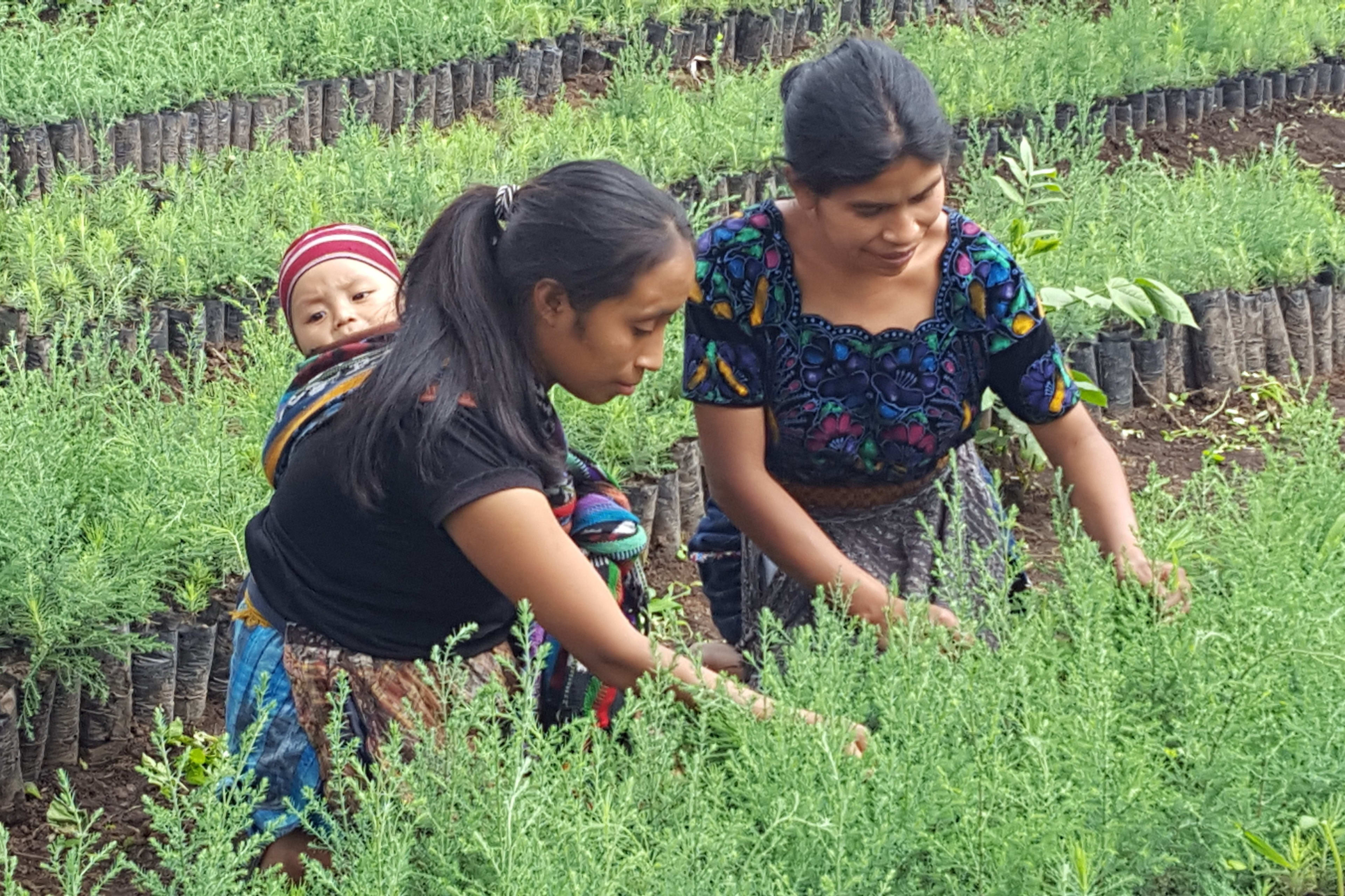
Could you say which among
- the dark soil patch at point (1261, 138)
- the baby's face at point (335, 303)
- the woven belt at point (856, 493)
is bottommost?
the woven belt at point (856, 493)

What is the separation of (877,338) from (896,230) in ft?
0.82

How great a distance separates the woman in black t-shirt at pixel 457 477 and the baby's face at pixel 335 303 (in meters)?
0.22

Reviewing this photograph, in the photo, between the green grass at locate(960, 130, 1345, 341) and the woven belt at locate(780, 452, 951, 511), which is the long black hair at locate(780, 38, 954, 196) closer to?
the woven belt at locate(780, 452, 951, 511)

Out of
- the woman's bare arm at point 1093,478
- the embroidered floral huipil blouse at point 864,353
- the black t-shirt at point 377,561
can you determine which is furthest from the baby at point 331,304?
the woman's bare arm at point 1093,478

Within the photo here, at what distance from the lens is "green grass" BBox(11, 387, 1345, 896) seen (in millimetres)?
1606

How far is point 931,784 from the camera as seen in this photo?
171 cm

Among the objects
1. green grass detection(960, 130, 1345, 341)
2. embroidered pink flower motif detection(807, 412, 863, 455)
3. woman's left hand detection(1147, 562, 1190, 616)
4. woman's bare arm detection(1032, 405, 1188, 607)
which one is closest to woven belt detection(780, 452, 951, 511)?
embroidered pink flower motif detection(807, 412, 863, 455)

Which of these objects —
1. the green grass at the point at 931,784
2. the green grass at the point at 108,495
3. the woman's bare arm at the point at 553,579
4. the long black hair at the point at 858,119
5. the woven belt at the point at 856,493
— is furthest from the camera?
the green grass at the point at 108,495

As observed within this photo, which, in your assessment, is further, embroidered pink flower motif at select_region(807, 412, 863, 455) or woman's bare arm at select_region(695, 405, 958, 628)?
embroidered pink flower motif at select_region(807, 412, 863, 455)

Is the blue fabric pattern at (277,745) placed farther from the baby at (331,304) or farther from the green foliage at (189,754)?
the green foliage at (189,754)

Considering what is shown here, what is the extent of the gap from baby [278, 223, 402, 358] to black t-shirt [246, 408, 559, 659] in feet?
1.08

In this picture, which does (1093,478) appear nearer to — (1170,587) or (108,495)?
(1170,587)

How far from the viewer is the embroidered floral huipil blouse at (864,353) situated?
260 centimetres

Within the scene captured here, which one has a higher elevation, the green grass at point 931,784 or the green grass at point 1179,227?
the green grass at point 1179,227
